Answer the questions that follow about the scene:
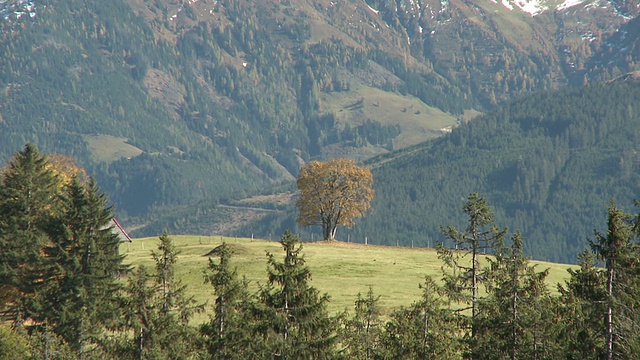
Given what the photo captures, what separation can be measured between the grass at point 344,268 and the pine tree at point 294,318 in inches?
1320

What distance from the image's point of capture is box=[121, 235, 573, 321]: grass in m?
92.0

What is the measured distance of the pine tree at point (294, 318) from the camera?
42938 millimetres

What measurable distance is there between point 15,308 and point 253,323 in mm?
36018

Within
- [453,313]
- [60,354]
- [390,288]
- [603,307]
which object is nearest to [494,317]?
[453,313]

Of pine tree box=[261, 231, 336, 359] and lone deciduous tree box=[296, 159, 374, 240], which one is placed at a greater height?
lone deciduous tree box=[296, 159, 374, 240]

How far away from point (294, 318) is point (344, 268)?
67185mm

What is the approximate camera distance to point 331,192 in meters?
145

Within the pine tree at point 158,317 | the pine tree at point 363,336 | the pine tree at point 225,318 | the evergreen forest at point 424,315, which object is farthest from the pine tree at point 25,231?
the pine tree at point 363,336

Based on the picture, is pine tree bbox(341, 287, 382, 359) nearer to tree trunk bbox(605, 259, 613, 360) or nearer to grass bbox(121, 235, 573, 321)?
tree trunk bbox(605, 259, 613, 360)

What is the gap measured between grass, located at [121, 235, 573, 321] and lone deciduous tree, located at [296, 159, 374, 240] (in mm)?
7202

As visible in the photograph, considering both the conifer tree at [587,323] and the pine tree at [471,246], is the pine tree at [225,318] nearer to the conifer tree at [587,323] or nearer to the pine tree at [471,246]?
→ the pine tree at [471,246]

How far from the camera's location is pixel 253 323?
4372cm

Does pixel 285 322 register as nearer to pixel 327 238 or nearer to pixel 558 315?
pixel 558 315

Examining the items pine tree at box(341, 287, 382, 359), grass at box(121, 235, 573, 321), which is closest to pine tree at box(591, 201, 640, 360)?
pine tree at box(341, 287, 382, 359)
